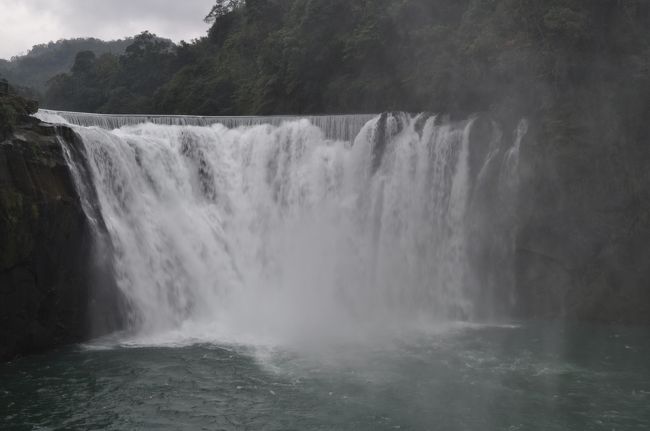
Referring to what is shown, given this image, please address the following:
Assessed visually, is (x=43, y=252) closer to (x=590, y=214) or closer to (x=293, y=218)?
(x=293, y=218)

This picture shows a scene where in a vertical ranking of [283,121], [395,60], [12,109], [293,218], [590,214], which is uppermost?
[395,60]

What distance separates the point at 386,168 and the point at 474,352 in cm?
779

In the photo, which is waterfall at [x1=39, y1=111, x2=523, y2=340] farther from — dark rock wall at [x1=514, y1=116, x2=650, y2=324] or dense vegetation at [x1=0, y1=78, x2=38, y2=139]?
dense vegetation at [x1=0, y1=78, x2=38, y2=139]

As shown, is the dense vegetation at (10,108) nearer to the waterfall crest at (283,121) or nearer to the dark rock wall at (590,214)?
the waterfall crest at (283,121)

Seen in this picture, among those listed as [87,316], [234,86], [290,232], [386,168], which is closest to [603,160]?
[386,168]

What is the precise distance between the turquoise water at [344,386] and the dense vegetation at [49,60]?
6723 cm

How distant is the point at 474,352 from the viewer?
17.0 metres

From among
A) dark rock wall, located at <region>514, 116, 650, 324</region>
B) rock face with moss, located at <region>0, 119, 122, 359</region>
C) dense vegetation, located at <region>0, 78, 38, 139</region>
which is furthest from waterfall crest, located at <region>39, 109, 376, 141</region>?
dark rock wall, located at <region>514, 116, 650, 324</region>

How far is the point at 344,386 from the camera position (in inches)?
565

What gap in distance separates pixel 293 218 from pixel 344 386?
9790mm

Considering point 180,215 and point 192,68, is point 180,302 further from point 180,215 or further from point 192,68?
point 192,68

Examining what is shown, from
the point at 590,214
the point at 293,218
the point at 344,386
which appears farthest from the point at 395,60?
the point at 344,386

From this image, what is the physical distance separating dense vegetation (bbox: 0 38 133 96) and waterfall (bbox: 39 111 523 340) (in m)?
59.7

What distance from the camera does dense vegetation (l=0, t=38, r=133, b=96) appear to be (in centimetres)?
8282
